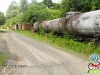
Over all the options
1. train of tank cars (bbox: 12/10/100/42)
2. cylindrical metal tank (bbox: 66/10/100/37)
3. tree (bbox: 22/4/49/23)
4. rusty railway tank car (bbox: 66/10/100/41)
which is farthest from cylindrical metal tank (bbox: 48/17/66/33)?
tree (bbox: 22/4/49/23)

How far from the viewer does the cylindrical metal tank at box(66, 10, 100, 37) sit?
→ 14.9m

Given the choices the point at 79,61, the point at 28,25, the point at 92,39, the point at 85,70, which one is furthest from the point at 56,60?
the point at 28,25

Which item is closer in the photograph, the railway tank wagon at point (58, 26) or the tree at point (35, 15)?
the railway tank wagon at point (58, 26)

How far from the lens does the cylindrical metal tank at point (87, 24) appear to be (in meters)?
14.9

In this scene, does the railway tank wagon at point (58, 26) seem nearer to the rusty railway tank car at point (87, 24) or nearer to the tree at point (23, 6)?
the rusty railway tank car at point (87, 24)

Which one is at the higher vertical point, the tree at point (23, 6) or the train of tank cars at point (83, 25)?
the tree at point (23, 6)

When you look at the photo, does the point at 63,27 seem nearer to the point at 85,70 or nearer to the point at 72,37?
the point at 72,37

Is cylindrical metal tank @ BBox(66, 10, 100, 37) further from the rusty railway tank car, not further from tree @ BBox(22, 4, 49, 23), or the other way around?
tree @ BBox(22, 4, 49, 23)

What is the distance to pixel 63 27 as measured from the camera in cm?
2155

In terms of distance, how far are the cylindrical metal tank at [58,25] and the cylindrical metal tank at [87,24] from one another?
96.9 inches

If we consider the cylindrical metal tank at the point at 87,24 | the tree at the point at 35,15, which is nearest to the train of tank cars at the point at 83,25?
the cylindrical metal tank at the point at 87,24

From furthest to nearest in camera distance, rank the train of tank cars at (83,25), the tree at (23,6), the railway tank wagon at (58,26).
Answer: the tree at (23,6), the railway tank wagon at (58,26), the train of tank cars at (83,25)

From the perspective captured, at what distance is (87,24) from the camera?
626 inches

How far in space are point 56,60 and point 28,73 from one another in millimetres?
3223
